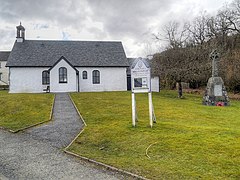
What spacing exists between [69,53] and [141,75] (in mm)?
30251

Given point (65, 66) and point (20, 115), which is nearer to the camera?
point (20, 115)

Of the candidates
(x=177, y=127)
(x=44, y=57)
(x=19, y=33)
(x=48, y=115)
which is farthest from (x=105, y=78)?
(x=177, y=127)

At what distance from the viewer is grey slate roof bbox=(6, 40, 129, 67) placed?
37.9 meters

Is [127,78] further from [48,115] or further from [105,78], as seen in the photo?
[48,115]

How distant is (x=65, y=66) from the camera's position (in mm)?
35844

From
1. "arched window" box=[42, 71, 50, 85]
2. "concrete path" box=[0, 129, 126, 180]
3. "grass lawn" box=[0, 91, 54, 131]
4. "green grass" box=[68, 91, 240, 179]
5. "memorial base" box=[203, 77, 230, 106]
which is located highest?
"arched window" box=[42, 71, 50, 85]

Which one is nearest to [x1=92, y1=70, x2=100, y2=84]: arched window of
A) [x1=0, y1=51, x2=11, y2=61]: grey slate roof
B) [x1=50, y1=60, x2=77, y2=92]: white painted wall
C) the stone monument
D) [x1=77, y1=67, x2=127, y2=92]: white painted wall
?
[x1=77, y1=67, x2=127, y2=92]: white painted wall

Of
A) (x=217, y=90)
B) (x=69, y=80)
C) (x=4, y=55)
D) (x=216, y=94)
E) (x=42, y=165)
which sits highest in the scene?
(x=4, y=55)

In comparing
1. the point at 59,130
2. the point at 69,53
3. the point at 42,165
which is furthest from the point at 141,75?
the point at 69,53

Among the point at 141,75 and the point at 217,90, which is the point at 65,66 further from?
the point at 141,75

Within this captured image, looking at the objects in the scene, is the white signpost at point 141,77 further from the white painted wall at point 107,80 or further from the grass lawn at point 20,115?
the white painted wall at point 107,80

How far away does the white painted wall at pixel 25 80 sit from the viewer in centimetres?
3712

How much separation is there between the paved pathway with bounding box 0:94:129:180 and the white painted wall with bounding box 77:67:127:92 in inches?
1008

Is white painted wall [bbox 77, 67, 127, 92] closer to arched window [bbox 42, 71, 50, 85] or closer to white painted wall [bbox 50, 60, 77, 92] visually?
white painted wall [bbox 50, 60, 77, 92]
